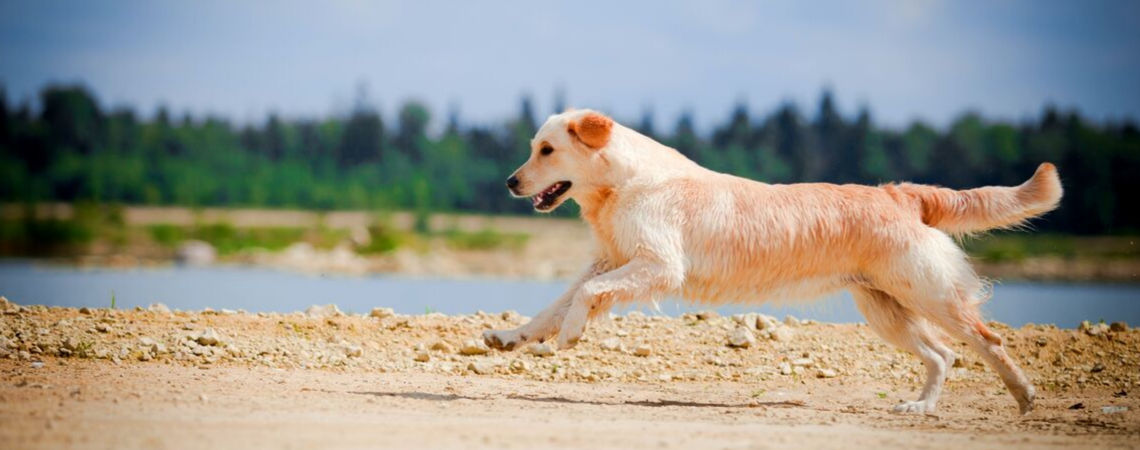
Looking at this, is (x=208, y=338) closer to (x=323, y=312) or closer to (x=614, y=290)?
(x=323, y=312)

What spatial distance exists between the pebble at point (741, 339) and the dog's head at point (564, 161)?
110 inches

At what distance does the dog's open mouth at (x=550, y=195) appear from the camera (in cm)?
991

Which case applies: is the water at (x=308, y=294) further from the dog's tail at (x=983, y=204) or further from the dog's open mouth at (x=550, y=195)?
the dog's open mouth at (x=550, y=195)

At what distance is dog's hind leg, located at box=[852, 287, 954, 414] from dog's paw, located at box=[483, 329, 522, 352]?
9.89 feet

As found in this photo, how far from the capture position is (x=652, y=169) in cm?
991

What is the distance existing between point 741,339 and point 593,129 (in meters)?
3.17

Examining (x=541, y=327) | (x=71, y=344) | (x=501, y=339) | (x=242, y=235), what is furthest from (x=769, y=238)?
(x=242, y=235)

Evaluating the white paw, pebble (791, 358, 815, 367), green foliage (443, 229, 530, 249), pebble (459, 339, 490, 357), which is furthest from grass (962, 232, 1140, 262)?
the white paw

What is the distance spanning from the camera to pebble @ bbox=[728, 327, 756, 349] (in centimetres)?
1176

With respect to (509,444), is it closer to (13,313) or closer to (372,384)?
(372,384)

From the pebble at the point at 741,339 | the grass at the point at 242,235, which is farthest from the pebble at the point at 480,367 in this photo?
the grass at the point at 242,235

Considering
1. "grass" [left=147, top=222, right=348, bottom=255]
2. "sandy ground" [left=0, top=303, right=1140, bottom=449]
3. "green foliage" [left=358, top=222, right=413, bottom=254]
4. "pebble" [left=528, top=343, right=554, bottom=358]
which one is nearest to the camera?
"sandy ground" [left=0, top=303, right=1140, bottom=449]

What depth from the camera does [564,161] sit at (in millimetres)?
9914

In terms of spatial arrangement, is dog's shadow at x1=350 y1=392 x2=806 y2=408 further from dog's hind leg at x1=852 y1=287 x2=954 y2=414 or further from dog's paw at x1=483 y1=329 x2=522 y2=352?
dog's hind leg at x1=852 y1=287 x2=954 y2=414
